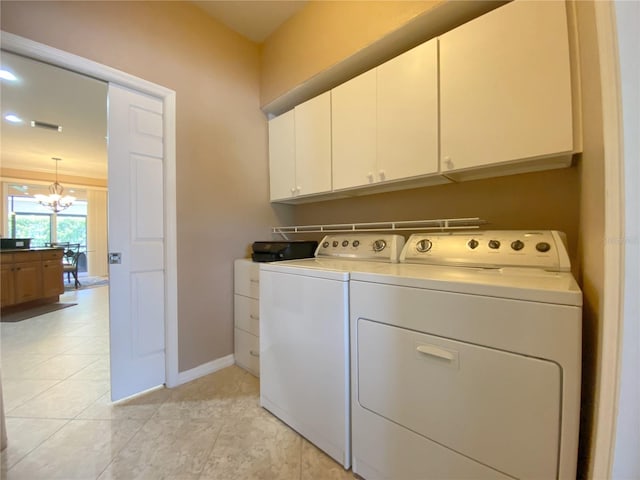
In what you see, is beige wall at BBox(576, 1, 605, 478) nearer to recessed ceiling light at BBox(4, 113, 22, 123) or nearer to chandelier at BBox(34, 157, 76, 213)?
recessed ceiling light at BBox(4, 113, 22, 123)

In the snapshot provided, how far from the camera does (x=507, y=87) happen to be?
1136 mm

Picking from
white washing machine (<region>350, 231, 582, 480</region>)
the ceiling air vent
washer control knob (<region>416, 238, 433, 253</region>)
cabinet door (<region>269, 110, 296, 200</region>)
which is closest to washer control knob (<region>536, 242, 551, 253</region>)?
white washing machine (<region>350, 231, 582, 480</region>)

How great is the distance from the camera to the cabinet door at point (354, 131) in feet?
5.29

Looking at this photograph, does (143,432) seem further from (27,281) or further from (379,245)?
(27,281)

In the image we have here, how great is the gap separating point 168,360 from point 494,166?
2307 millimetres

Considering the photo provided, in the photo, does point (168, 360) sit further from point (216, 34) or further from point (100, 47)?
point (216, 34)

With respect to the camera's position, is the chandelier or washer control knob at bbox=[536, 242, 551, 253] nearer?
washer control knob at bbox=[536, 242, 551, 253]

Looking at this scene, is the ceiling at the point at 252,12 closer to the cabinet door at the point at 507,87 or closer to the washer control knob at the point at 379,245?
the cabinet door at the point at 507,87

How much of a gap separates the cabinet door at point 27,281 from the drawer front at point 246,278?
388 centimetres

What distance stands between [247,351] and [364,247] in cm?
122

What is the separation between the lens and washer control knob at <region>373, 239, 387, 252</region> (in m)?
1.62

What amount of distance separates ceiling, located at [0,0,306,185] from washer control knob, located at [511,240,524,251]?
2142 mm

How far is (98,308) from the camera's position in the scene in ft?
12.5

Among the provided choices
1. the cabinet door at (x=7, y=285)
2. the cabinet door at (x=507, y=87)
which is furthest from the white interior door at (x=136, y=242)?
the cabinet door at (x=7, y=285)
